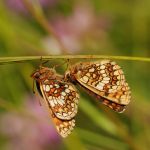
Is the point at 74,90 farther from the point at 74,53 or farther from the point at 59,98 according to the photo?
the point at 74,53

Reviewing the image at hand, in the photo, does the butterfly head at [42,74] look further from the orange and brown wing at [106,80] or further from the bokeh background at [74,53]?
the bokeh background at [74,53]

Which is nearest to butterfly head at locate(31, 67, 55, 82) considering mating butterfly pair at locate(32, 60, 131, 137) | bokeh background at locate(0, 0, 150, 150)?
mating butterfly pair at locate(32, 60, 131, 137)

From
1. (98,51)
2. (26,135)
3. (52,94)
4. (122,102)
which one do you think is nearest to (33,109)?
(26,135)

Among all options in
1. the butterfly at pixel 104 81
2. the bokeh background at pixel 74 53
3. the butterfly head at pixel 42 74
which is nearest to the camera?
the butterfly at pixel 104 81

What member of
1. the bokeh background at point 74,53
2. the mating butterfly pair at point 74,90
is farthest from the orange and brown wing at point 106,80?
the bokeh background at point 74,53

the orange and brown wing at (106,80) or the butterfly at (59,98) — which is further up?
the orange and brown wing at (106,80)

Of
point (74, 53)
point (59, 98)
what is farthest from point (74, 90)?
point (74, 53)
